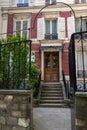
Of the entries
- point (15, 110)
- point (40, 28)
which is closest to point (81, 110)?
point (15, 110)

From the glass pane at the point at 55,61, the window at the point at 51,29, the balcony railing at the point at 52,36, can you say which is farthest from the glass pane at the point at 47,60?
the window at the point at 51,29

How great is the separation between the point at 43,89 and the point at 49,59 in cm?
339

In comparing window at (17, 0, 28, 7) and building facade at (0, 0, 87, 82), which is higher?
window at (17, 0, 28, 7)

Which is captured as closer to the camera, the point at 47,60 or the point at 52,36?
the point at 52,36

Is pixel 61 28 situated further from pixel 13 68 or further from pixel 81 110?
pixel 81 110

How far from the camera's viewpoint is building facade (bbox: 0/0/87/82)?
50.2 ft

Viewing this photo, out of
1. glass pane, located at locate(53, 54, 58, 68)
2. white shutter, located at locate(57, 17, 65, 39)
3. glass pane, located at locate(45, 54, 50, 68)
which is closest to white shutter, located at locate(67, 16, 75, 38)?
white shutter, located at locate(57, 17, 65, 39)

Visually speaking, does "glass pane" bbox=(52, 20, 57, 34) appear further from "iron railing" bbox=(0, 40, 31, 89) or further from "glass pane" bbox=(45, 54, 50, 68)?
A: "iron railing" bbox=(0, 40, 31, 89)

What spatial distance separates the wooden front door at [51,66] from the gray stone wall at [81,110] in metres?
11.4

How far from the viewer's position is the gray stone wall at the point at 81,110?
3975 mm

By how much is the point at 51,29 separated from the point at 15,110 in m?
11.8

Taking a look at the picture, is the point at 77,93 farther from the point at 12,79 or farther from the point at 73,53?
the point at 12,79

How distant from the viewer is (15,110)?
4863 mm

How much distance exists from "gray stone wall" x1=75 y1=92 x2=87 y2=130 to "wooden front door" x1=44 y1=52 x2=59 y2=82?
37.4ft
